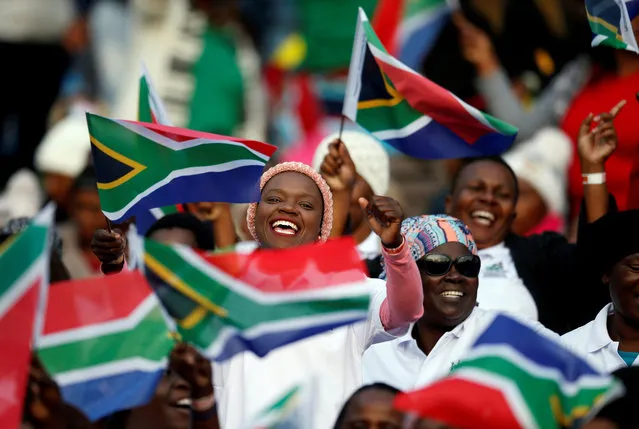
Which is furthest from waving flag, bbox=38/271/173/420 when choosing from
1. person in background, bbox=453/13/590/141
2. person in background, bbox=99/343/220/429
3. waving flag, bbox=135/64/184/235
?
person in background, bbox=453/13/590/141

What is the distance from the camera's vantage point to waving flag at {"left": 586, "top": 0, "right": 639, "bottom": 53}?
7238 mm

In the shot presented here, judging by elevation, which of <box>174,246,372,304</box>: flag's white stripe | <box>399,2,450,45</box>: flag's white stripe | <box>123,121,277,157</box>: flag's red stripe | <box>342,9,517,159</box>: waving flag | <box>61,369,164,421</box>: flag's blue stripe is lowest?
<box>61,369,164,421</box>: flag's blue stripe

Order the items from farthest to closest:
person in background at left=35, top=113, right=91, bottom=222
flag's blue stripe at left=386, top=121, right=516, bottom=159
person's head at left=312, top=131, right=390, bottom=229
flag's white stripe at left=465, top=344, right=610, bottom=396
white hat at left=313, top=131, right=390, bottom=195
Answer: person in background at left=35, top=113, right=91, bottom=222
white hat at left=313, top=131, right=390, bottom=195
person's head at left=312, top=131, right=390, bottom=229
flag's blue stripe at left=386, top=121, right=516, bottom=159
flag's white stripe at left=465, top=344, right=610, bottom=396

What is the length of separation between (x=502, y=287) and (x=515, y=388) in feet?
6.90

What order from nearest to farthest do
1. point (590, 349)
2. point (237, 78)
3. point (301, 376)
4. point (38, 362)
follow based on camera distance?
point (38, 362) < point (301, 376) < point (590, 349) < point (237, 78)

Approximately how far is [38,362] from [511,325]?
1.62m

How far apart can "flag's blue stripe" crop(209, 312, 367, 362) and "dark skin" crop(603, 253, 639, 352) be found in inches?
56.8

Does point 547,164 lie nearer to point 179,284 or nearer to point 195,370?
point 179,284

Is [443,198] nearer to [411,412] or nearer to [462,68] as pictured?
[462,68]

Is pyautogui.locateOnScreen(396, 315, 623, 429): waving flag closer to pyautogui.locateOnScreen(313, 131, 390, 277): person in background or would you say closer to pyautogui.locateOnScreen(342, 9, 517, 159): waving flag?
pyautogui.locateOnScreen(313, 131, 390, 277): person in background

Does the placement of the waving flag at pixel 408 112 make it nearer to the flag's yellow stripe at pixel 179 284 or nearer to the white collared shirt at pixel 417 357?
the white collared shirt at pixel 417 357

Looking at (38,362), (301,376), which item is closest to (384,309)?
(301,376)

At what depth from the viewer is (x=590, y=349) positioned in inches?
256

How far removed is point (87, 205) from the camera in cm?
908
